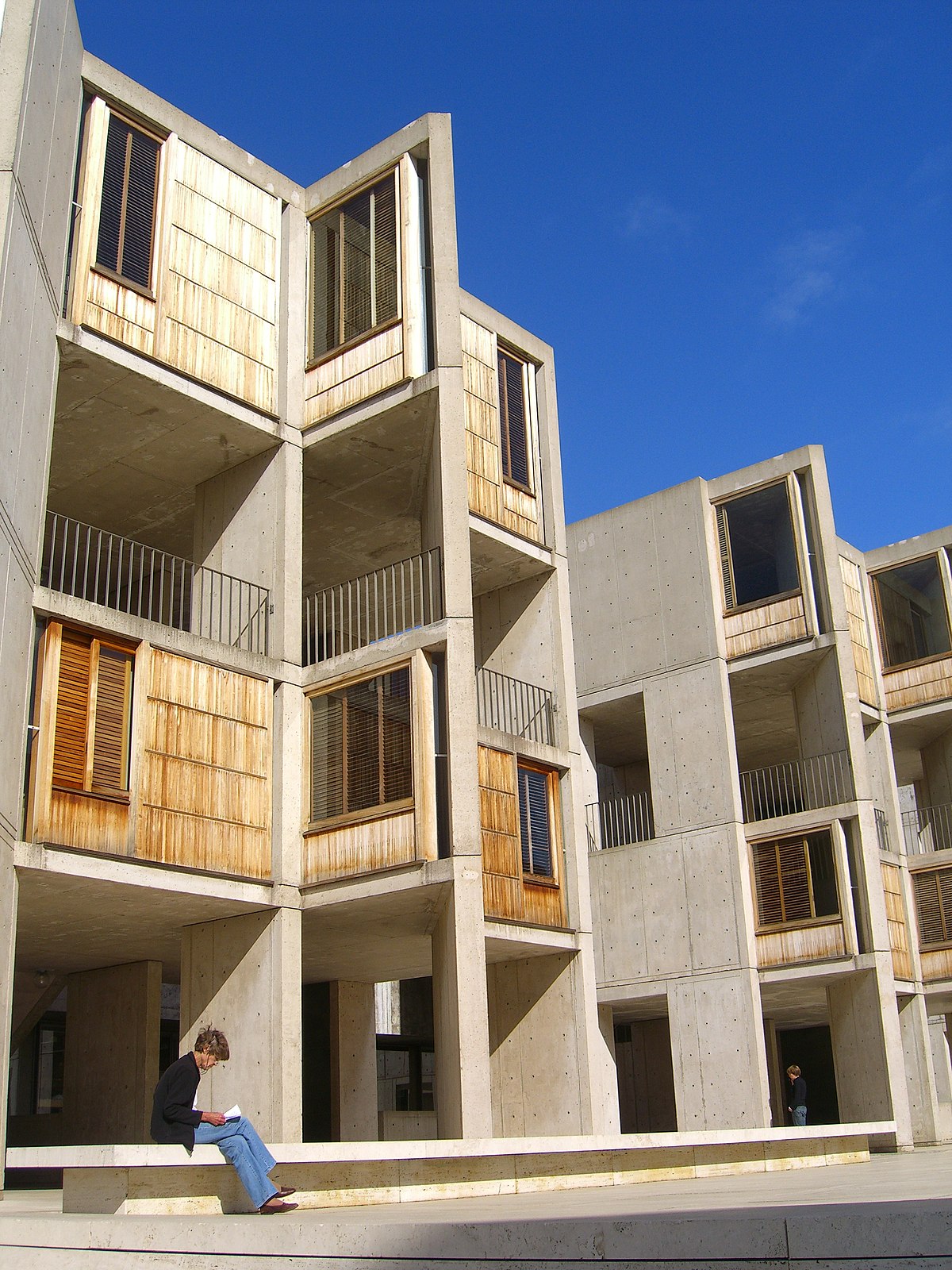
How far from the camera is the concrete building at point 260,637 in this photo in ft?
50.4

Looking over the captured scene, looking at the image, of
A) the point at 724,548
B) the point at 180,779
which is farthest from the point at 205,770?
the point at 724,548

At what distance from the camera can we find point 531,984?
65.5 ft

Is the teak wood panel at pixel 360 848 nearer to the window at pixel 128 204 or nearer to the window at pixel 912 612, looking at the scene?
the window at pixel 128 204

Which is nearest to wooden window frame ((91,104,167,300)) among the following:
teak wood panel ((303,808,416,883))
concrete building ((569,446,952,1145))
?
teak wood panel ((303,808,416,883))

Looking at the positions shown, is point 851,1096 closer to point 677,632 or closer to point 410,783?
point 677,632

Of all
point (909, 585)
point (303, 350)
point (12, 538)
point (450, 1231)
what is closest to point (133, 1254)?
point (450, 1231)

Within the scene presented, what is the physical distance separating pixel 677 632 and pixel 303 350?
11.3m

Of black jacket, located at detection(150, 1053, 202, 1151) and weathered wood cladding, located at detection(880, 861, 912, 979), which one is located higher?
weathered wood cladding, located at detection(880, 861, 912, 979)

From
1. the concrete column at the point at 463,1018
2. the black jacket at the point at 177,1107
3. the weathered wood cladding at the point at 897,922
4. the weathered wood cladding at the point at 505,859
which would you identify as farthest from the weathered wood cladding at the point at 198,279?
the weathered wood cladding at the point at 897,922

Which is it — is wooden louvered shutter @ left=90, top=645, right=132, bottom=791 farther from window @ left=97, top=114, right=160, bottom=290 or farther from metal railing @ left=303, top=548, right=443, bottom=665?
window @ left=97, top=114, right=160, bottom=290

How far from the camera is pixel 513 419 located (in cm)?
2195

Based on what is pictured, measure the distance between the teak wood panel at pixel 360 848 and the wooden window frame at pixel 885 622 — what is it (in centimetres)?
1786

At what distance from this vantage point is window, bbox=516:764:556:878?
19.3 metres

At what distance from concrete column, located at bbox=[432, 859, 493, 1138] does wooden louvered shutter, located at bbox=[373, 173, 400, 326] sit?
26.6ft
